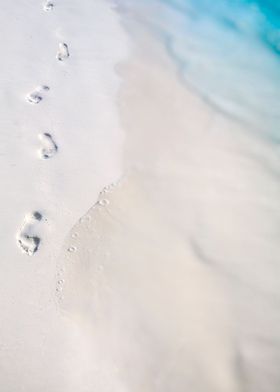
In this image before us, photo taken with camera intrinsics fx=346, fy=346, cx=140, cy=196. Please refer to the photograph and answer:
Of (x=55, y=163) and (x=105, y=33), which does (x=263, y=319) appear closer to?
(x=55, y=163)

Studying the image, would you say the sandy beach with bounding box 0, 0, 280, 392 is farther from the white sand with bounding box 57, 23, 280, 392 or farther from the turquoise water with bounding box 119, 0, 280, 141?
the turquoise water with bounding box 119, 0, 280, 141

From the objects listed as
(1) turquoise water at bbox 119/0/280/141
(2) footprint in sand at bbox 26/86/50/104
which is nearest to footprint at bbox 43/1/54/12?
(1) turquoise water at bbox 119/0/280/141

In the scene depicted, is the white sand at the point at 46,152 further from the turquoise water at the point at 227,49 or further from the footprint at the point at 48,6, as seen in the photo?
the turquoise water at the point at 227,49

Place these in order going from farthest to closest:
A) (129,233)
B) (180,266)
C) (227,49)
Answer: (227,49), (129,233), (180,266)

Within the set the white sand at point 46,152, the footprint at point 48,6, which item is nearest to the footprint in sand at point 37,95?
the white sand at point 46,152

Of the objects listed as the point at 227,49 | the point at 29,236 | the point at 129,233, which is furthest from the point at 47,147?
the point at 227,49

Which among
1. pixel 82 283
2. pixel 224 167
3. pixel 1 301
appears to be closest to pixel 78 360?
pixel 82 283

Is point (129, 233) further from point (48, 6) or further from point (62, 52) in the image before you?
point (48, 6)
